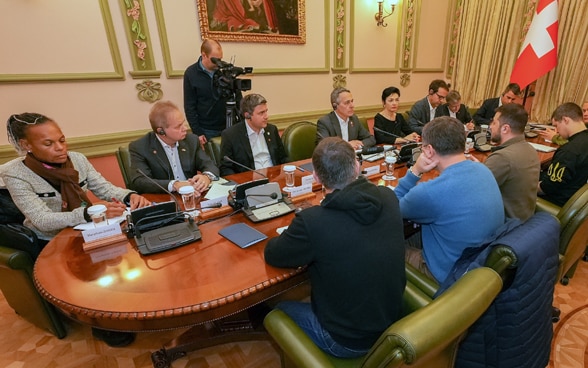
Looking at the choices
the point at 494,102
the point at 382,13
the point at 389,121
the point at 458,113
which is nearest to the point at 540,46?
the point at 494,102

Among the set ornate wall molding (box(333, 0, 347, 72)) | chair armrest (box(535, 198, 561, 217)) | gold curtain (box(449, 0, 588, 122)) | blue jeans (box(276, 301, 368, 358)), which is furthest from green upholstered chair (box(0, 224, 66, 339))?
gold curtain (box(449, 0, 588, 122))

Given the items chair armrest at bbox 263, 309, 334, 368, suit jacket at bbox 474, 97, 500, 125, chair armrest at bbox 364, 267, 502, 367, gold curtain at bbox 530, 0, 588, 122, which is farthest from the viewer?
suit jacket at bbox 474, 97, 500, 125

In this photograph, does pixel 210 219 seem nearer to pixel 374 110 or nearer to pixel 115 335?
pixel 115 335

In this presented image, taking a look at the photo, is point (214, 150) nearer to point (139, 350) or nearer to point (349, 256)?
point (139, 350)

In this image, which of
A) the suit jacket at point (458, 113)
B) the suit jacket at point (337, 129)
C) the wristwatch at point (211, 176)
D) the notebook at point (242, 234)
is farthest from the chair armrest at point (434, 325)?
the suit jacket at point (458, 113)

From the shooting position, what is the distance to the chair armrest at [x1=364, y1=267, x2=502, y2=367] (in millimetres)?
559

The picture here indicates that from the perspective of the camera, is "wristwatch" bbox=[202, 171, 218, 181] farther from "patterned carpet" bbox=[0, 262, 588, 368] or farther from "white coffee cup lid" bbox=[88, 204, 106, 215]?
"patterned carpet" bbox=[0, 262, 588, 368]

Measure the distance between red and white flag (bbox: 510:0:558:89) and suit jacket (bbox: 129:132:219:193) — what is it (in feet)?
13.4

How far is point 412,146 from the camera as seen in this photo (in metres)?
2.24

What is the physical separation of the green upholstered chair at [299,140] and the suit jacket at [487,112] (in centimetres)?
239

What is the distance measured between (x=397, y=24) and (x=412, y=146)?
9.76 feet

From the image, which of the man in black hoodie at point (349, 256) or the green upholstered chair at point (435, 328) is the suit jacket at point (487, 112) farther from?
the green upholstered chair at point (435, 328)

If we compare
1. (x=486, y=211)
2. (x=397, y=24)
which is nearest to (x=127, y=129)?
(x=486, y=211)

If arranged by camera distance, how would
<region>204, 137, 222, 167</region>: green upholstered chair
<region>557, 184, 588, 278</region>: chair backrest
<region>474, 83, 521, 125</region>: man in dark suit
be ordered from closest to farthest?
<region>557, 184, 588, 278</region>: chair backrest < <region>204, 137, 222, 167</region>: green upholstered chair < <region>474, 83, 521, 125</region>: man in dark suit
